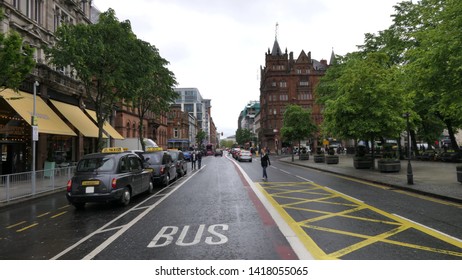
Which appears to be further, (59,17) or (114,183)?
(59,17)

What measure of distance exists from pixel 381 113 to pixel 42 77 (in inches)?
890

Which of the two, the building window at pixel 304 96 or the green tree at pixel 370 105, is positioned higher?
the building window at pixel 304 96

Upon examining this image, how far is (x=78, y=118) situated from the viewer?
22.9m

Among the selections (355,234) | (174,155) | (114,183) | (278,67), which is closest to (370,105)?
(174,155)

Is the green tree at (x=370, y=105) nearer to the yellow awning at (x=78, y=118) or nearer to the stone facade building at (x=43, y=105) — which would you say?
the yellow awning at (x=78, y=118)

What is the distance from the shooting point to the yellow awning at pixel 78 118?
2144cm

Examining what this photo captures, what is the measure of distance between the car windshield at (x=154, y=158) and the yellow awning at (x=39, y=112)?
6.01 metres

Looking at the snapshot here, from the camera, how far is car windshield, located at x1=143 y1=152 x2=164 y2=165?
1524cm

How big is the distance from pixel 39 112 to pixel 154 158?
839 centimetres

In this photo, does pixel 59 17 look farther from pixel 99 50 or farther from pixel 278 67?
pixel 278 67

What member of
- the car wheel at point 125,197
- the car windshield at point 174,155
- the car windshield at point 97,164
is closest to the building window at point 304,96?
the car windshield at point 174,155

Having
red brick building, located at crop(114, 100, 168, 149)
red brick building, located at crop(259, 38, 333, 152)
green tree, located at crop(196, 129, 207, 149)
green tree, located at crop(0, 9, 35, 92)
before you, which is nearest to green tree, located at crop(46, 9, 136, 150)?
green tree, located at crop(0, 9, 35, 92)

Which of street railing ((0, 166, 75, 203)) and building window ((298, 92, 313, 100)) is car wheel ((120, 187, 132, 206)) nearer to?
street railing ((0, 166, 75, 203))

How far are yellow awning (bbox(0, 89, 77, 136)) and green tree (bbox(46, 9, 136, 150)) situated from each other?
2.74 meters
